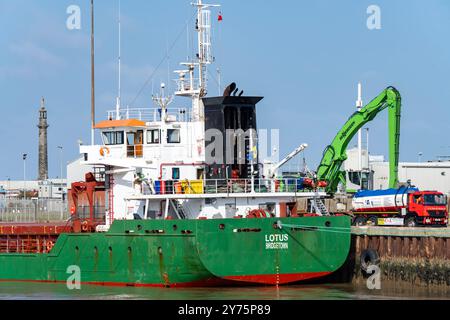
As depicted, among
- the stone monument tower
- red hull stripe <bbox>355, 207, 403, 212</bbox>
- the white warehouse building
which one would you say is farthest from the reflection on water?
the stone monument tower

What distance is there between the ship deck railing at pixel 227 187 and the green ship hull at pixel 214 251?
1.53 meters

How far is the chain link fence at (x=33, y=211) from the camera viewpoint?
6788cm

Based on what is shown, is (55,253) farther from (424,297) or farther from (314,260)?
(424,297)

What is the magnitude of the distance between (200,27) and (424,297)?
13.2m

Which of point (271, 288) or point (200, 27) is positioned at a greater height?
point (200, 27)

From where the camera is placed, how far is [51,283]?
39.1 meters

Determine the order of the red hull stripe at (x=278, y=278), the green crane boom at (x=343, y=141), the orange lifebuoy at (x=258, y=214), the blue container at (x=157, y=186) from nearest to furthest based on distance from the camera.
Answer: the red hull stripe at (x=278, y=278), the orange lifebuoy at (x=258, y=214), the blue container at (x=157, y=186), the green crane boom at (x=343, y=141)

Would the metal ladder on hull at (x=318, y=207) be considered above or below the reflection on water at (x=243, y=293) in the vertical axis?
above

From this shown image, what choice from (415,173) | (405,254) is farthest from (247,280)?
(415,173)

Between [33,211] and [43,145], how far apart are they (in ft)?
140

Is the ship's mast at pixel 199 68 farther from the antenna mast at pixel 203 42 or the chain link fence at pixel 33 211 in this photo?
the chain link fence at pixel 33 211

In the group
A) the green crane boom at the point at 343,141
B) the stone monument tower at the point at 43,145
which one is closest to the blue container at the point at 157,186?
the green crane boom at the point at 343,141
